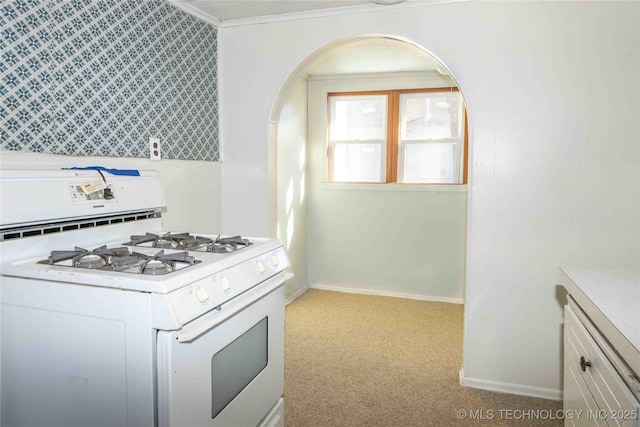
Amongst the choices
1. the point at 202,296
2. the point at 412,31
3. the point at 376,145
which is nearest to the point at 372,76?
the point at 376,145

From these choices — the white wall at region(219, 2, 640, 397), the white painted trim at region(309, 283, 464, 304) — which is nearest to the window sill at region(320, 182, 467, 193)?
the white painted trim at region(309, 283, 464, 304)

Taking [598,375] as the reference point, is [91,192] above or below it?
above

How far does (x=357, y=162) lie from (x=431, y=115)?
2.68ft

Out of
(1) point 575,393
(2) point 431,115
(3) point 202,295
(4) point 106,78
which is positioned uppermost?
(2) point 431,115

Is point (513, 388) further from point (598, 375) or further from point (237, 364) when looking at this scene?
point (237, 364)

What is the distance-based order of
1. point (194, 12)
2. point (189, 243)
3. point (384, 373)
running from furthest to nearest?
1. point (384, 373)
2. point (194, 12)
3. point (189, 243)

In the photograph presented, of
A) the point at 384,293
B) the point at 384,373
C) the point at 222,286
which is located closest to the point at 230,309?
the point at 222,286

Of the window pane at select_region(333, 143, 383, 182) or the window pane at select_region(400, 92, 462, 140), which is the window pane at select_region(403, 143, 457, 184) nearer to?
the window pane at select_region(400, 92, 462, 140)

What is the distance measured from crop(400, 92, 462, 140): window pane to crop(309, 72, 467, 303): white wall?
0.12 m

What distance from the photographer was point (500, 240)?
7.93 feet

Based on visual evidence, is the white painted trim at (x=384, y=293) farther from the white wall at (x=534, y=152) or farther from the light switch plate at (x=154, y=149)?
the light switch plate at (x=154, y=149)

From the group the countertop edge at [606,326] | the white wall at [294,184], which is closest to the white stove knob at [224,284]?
the countertop edge at [606,326]

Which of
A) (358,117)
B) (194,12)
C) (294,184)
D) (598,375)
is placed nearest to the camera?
(598,375)

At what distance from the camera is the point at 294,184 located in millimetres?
4188
